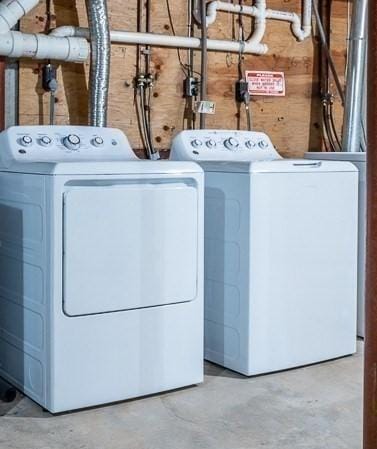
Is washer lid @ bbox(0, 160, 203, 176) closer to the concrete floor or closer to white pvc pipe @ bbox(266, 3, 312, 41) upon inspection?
the concrete floor

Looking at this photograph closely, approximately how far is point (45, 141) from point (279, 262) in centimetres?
111

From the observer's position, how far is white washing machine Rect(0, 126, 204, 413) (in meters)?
2.28

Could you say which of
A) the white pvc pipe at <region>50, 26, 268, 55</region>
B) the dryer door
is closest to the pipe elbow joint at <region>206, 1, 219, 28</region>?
the white pvc pipe at <region>50, 26, 268, 55</region>

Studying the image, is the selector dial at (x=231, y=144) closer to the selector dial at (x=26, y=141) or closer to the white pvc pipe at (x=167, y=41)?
the white pvc pipe at (x=167, y=41)

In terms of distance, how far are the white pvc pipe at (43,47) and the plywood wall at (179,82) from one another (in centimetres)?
18

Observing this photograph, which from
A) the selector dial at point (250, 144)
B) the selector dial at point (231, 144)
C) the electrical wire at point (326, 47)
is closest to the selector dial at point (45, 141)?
the selector dial at point (231, 144)

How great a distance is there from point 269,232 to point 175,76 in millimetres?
1406

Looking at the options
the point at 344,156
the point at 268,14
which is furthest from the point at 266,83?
the point at 344,156

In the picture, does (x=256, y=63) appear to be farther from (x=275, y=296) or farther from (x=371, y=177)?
(x=371, y=177)

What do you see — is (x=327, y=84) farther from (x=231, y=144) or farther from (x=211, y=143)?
(x=211, y=143)

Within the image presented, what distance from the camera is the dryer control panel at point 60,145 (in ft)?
8.54

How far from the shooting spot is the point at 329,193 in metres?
2.88

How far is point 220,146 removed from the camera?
10.6 ft

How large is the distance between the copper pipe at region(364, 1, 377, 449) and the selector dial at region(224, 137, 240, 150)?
7.80 feet
